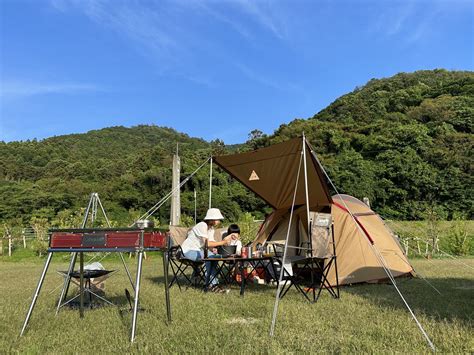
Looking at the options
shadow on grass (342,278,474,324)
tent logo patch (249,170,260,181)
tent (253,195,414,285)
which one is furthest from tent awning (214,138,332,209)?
shadow on grass (342,278,474,324)

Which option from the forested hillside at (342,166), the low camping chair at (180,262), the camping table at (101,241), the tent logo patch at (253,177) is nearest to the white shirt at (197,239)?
the low camping chair at (180,262)

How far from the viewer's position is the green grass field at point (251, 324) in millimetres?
2797

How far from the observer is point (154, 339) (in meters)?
2.97

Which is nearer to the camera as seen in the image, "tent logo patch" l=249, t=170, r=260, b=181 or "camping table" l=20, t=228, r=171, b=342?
"camping table" l=20, t=228, r=171, b=342

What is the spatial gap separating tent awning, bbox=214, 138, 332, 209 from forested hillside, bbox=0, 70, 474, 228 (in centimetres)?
1649

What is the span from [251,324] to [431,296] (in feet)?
8.25

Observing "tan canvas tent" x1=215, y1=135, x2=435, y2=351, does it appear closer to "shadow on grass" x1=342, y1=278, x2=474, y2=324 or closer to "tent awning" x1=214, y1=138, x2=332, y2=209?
"tent awning" x1=214, y1=138, x2=332, y2=209

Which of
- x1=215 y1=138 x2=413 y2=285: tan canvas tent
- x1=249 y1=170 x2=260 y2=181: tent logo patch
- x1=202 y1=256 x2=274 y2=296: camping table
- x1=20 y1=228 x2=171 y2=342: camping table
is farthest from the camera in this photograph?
x1=249 y1=170 x2=260 y2=181: tent logo patch

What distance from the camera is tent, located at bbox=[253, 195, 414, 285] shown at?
6.09 m

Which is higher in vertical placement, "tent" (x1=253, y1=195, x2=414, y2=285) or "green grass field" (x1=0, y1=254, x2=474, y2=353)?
"tent" (x1=253, y1=195, x2=414, y2=285)

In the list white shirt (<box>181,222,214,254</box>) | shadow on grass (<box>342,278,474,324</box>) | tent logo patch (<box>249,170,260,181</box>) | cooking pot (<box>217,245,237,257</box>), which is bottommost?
shadow on grass (<box>342,278,474,324</box>)

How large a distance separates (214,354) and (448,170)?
25995 mm

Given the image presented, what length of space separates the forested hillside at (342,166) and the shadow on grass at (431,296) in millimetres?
16321

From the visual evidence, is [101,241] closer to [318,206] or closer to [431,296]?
[431,296]
